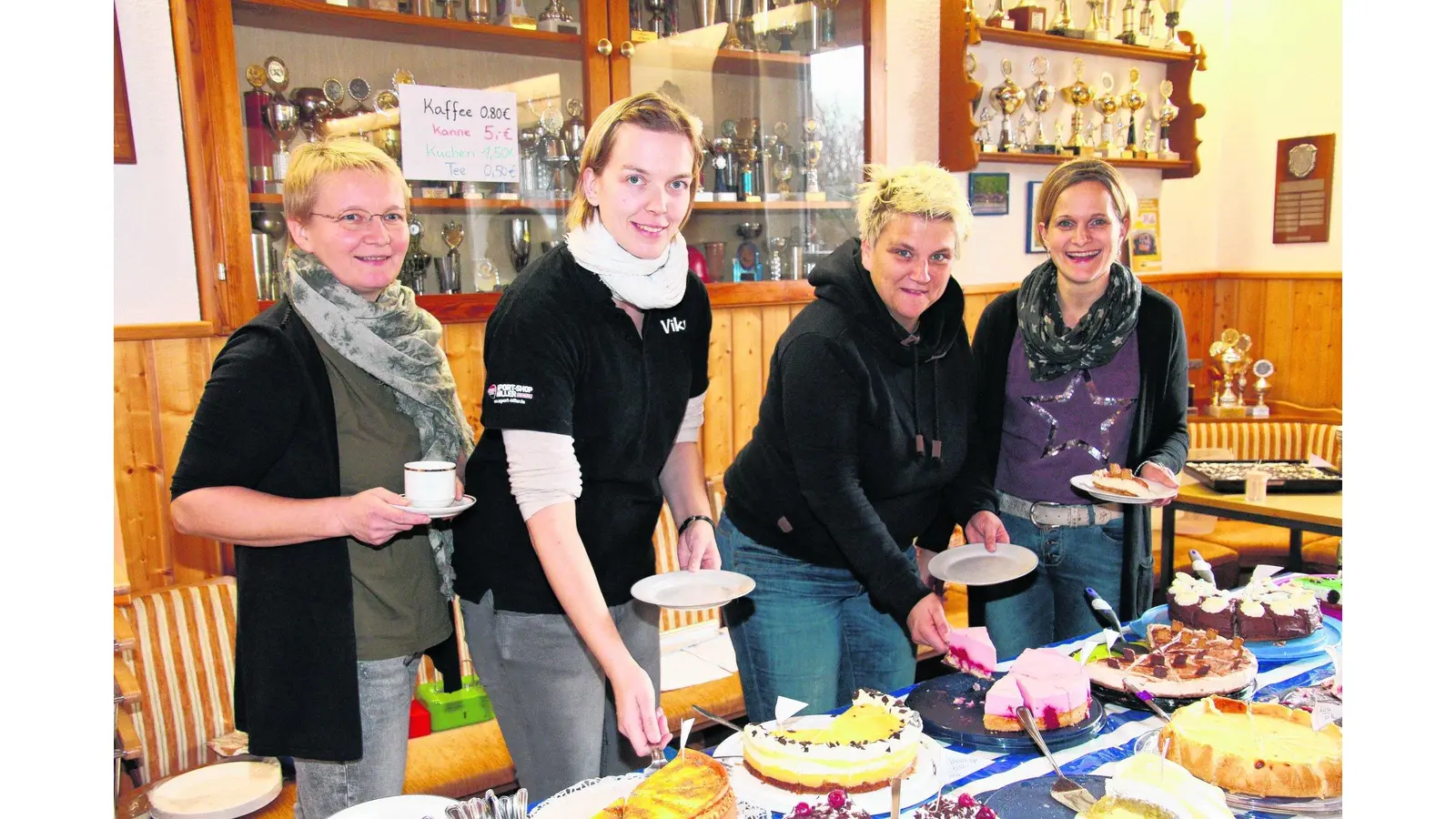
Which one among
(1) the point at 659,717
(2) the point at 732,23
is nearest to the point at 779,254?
(2) the point at 732,23

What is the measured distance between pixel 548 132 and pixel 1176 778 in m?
2.64

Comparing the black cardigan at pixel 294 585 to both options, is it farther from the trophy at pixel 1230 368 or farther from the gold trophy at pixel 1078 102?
the trophy at pixel 1230 368

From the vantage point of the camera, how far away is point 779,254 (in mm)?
3855

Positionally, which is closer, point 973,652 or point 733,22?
point 973,652

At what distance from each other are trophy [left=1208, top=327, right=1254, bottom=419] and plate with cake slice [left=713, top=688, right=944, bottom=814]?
13.5ft

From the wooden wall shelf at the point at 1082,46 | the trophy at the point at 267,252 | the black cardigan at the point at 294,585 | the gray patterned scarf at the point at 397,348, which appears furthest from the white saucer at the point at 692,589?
the wooden wall shelf at the point at 1082,46

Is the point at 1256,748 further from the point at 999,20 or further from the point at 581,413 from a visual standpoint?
the point at 999,20

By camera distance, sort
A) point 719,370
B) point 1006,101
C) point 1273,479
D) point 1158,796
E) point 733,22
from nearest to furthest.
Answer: point 1158,796
point 1273,479
point 733,22
point 719,370
point 1006,101

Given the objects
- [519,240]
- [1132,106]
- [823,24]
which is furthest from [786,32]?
[1132,106]

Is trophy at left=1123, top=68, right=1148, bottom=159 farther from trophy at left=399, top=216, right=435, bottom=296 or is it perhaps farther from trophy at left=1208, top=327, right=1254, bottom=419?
trophy at left=399, top=216, right=435, bottom=296

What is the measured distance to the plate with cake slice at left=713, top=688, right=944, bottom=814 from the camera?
50.8 inches

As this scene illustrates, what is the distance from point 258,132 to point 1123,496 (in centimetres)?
229

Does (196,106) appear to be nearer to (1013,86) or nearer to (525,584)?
(525,584)

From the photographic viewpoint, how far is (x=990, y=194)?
4.60m
